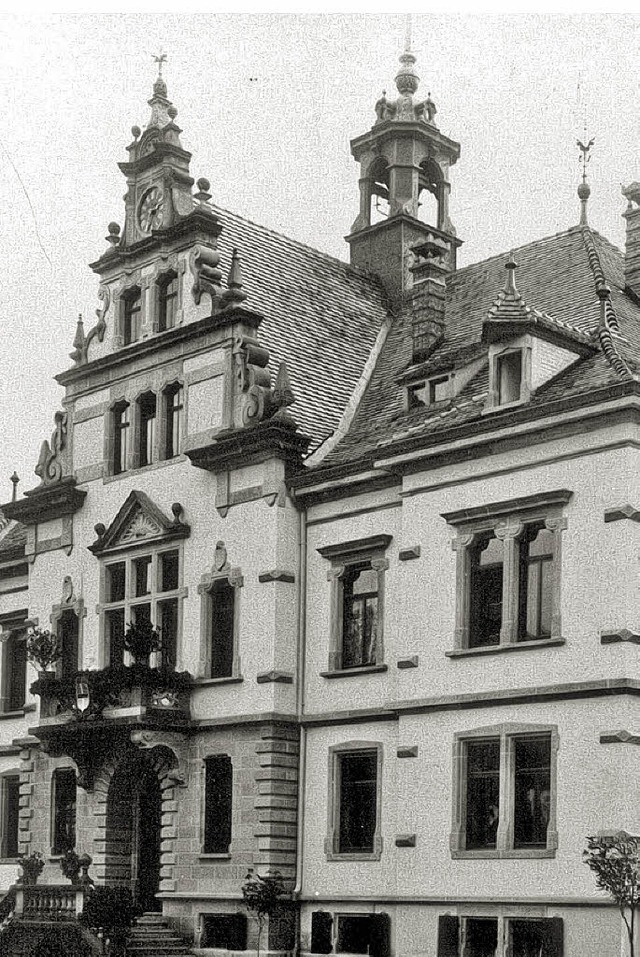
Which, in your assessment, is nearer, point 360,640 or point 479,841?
point 479,841

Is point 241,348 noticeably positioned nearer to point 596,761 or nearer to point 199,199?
point 199,199

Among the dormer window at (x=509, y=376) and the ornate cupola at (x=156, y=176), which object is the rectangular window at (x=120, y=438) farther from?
the dormer window at (x=509, y=376)

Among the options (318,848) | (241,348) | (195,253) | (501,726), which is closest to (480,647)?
(501,726)

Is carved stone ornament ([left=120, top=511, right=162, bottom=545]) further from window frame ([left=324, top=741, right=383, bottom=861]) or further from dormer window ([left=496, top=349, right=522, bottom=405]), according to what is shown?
dormer window ([left=496, top=349, right=522, bottom=405])

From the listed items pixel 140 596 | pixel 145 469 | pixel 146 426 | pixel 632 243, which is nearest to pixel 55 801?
pixel 140 596

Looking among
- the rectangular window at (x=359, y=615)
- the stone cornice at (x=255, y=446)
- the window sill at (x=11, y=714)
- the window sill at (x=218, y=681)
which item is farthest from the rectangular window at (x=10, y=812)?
the rectangular window at (x=359, y=615)

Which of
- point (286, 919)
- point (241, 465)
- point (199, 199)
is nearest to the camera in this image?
point (286, 919)

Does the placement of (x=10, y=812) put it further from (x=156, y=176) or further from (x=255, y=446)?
(x=156, y=176)

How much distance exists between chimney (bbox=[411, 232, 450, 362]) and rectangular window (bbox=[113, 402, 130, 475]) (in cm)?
684

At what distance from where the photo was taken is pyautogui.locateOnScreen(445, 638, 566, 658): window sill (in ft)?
85.7

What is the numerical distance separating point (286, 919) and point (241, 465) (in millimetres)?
9091

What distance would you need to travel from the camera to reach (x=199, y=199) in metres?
35.1

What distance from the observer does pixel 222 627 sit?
32.6 metres

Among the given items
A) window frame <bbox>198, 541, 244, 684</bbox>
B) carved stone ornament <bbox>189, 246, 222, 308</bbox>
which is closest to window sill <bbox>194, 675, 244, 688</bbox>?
window frame <bbox>198, 541, 244, 684</bbox>
